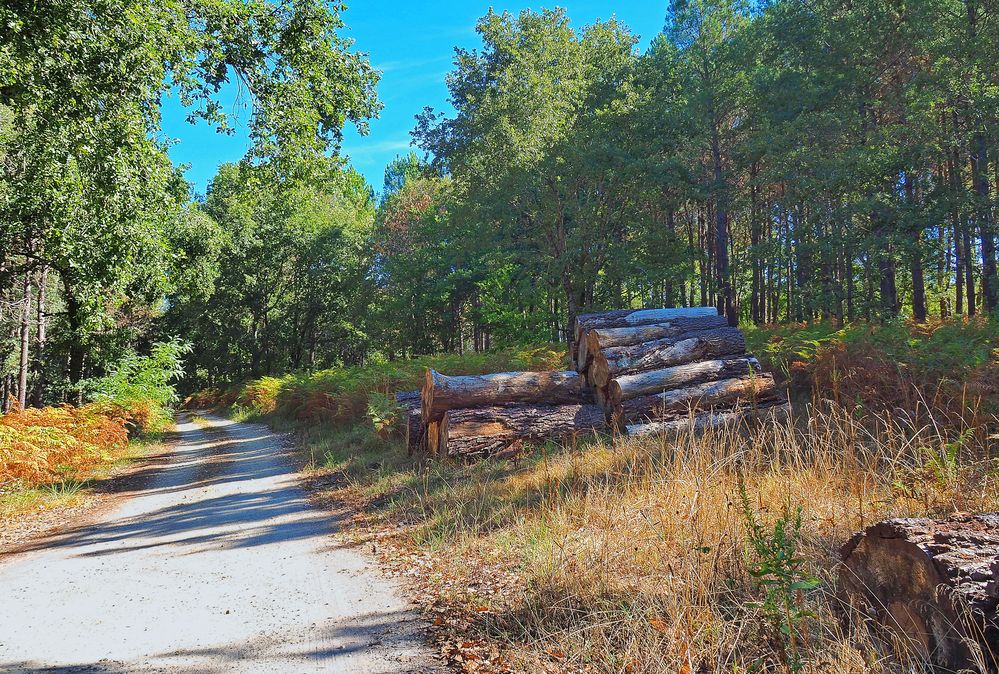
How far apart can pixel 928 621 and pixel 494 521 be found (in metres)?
3.80

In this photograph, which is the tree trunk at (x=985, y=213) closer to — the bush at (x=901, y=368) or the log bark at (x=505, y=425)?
the bush at (x=901, y=368)

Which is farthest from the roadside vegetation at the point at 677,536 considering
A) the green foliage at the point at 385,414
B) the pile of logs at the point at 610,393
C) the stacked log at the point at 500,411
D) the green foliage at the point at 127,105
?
the green foliage at the point at 127,105

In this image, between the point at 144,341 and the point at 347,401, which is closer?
the point at 347,401

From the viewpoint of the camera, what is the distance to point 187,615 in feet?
13.2

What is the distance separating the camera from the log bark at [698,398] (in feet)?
28.8

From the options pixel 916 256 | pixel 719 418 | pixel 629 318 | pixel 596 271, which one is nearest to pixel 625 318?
pixel 629 318

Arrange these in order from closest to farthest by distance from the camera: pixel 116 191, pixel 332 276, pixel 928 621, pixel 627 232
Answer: pixel 928 621 < pixel 116 191 < pixel 627 232 < pixel 332 276

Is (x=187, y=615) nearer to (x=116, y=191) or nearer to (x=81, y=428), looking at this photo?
(x=116, y=191)

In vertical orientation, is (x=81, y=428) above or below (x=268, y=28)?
below

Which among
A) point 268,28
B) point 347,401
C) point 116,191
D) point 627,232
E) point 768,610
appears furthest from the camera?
point 627,232

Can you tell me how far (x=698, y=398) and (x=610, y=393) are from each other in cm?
131

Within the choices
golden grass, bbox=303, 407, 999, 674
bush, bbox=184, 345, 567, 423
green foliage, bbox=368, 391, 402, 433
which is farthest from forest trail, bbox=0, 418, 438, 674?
bush, bbox=184, 345, 567, 423

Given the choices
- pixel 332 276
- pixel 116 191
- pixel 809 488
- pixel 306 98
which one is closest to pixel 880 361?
pixel 809 488

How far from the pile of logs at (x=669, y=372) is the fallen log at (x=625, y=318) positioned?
0.07ft
